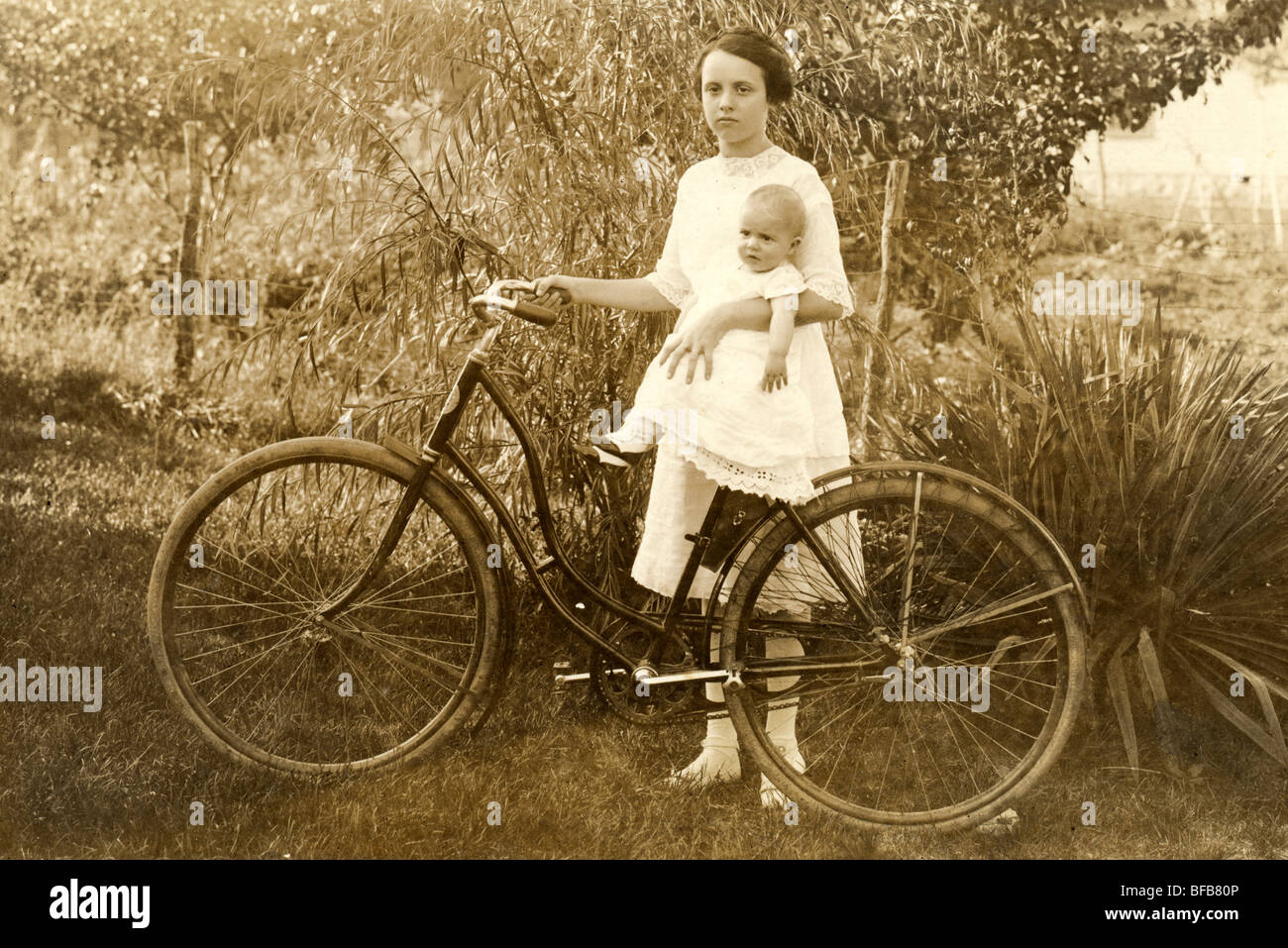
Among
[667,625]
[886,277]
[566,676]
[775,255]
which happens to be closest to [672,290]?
[775,255]

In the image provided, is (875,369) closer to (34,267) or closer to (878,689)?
(878,689)

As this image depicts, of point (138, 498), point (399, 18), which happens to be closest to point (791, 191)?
point (399, 18)

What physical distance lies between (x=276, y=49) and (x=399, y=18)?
0.44 m

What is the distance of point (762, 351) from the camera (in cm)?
304

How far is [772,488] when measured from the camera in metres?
2.97

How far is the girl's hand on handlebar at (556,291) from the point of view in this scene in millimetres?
3211

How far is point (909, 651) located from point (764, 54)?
1514mm

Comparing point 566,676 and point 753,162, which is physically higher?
point 753,162

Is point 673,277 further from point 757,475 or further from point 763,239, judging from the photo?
point 757,475

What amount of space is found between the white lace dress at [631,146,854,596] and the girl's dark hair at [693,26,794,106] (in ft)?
0.48

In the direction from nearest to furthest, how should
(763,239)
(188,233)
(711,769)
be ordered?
(763,239) < (711,769) < (188,233)

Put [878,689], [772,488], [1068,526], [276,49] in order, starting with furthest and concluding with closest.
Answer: [276,49] → [1068,526] → [878,689] → [772,488]

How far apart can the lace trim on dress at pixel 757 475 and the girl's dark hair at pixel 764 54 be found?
0.93 meters

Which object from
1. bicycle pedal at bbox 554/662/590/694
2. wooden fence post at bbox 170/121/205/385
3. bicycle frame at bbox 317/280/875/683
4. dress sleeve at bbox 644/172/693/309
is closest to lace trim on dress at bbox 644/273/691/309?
dress sleeve at bbox 644/172/693/309
